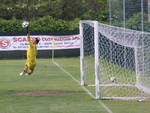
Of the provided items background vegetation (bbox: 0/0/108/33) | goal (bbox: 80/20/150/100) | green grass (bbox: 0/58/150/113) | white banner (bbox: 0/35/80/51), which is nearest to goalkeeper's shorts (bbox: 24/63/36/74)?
green grass (bbox: 0/58/150/113)

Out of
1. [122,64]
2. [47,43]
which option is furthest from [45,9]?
[122,64]

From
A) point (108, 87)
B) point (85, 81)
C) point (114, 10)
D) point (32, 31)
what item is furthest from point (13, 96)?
point (32, 31)

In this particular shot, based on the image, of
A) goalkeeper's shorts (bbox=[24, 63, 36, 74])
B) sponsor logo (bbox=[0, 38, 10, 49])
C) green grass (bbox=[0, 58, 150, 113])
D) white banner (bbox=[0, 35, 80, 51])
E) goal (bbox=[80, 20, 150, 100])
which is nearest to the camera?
green grass (bbox=[0, 58, 150, 113])

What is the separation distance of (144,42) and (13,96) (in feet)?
14.2

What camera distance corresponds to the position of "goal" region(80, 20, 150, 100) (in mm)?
17625

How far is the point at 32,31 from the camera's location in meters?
40.2

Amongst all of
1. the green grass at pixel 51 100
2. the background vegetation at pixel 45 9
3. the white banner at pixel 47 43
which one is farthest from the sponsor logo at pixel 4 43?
the background vegetation at pixel 45 9

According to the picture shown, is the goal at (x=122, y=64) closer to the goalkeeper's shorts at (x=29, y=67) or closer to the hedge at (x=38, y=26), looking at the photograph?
the goalkeeper's shorts at (x=29, y=67)

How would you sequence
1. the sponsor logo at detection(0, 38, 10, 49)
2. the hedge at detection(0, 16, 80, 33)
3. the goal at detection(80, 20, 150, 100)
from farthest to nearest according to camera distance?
the hedge at detection(0, 16, 80, 33), the sponsor logo at detection(0, 38, 10, 49), the goal at detection(80, 20, 150, 100)

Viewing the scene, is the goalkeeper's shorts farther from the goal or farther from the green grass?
the goal

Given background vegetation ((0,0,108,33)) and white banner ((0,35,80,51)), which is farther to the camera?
background vegetation ((0,0,108,33))

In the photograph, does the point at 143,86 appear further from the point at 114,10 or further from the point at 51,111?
the point at 114,10

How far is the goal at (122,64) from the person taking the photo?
1762 centimetres

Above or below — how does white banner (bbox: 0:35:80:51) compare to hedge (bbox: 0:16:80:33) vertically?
below
